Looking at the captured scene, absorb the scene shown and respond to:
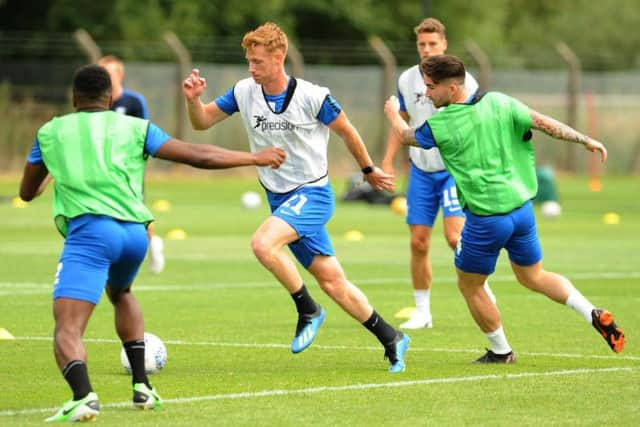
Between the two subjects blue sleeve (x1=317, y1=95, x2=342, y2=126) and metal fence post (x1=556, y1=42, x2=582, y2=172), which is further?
metal fence post (x1=556, y1=42, x2=582, y2=172)

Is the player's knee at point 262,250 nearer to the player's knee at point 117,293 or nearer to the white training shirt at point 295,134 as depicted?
the white training shirt at point 295,134

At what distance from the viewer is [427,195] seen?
41.9ft

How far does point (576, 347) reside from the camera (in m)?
11.2

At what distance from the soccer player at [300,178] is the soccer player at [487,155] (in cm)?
65

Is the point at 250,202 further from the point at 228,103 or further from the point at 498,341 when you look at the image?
the point at 498,341

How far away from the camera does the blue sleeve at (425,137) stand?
388 inches

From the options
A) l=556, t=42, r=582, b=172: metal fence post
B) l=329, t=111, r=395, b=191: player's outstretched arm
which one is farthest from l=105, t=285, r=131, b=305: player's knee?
l=556, t=42, r=582, b=172: metal fence post

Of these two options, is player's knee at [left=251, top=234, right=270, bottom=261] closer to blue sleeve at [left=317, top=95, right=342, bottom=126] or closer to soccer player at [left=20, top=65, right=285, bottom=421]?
blue sleeve at [left=317, top=95, right=342, bottom=126]

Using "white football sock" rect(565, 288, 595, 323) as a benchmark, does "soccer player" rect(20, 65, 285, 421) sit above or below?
above

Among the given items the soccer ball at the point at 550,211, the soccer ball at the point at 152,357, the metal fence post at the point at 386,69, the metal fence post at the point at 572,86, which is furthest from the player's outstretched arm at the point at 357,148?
the metal fence post at the point at 572,86

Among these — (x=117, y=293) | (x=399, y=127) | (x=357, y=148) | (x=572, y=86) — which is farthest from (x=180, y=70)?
(x=117, y=293)

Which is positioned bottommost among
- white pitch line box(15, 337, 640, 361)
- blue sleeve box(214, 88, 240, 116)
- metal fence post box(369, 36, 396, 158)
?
metal fence post box(369, 36, 396, 158)

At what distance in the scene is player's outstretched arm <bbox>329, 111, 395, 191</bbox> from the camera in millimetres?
10281

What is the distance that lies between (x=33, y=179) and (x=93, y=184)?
45 cm
